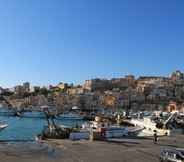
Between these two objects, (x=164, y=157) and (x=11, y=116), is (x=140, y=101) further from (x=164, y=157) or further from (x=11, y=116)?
(x=164, y=157)

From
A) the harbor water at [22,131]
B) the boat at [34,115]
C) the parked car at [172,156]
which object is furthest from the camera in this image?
the boat at [34,115]

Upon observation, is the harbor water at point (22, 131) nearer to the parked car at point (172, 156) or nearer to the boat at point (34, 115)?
the parked car at point (172, 156)

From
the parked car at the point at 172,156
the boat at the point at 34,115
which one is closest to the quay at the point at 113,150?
the parked car at the point at 172,156

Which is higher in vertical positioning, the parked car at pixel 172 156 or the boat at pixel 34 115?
the boat at pixel 34 115

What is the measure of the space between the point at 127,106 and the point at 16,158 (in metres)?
152

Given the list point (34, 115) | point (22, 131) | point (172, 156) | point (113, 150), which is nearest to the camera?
point (172, 156)

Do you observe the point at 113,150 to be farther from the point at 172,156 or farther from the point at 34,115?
the point at 34,115

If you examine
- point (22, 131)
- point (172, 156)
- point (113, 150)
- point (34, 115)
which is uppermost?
point (34, 115)

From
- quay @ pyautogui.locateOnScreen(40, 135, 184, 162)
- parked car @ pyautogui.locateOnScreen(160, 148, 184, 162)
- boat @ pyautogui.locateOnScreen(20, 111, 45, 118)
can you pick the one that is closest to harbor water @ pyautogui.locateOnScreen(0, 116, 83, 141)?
quay @ pyautogui.locateOnScreen(40, 135, 184, 162)

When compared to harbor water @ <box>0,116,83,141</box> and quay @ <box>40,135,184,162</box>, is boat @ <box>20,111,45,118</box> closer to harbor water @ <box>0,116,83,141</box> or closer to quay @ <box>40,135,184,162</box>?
harbor water @ <box>0,116,83,141</box>

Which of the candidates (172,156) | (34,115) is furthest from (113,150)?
(34,115)

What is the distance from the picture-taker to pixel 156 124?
57.2 metres

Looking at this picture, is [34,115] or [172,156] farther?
[34,115]

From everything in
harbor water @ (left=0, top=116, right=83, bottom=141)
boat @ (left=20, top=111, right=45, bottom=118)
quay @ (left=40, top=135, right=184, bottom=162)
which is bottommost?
harbor water @ (left=0, top=116, right=83, bottom=141)
